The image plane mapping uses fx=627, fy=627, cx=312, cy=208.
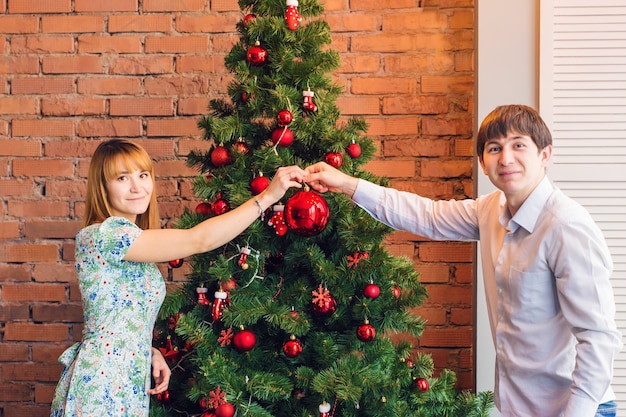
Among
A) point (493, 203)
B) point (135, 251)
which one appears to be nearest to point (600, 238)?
point (493, 203)

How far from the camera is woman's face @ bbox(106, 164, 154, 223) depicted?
1683 millimetres

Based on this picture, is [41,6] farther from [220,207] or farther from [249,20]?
[220,207]

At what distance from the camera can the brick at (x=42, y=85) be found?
249 cm

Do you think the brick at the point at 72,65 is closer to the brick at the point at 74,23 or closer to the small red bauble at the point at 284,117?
the brick at the point at 74,23

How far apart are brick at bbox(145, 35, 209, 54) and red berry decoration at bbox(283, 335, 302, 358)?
1321mm

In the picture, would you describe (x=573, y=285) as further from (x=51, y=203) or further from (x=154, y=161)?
(x=51, y=203)

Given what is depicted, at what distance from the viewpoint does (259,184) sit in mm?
1683

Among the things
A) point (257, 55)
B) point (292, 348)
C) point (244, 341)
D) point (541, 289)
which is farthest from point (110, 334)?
point (541, 289)

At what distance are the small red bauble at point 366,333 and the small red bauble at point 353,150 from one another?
1.54ft

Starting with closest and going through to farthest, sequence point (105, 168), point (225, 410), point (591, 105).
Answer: point (225, 410), point (105, 168), point (591, 105)

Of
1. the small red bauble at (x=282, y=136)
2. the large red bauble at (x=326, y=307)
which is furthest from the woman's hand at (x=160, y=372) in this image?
the small red bauble at (x=282, y=136)

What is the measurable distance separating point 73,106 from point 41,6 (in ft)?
1.37

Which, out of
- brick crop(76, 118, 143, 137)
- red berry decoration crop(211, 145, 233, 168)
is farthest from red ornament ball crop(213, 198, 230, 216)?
brick crop(76, 118, 143, 137)

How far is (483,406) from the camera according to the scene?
6.21 feet
